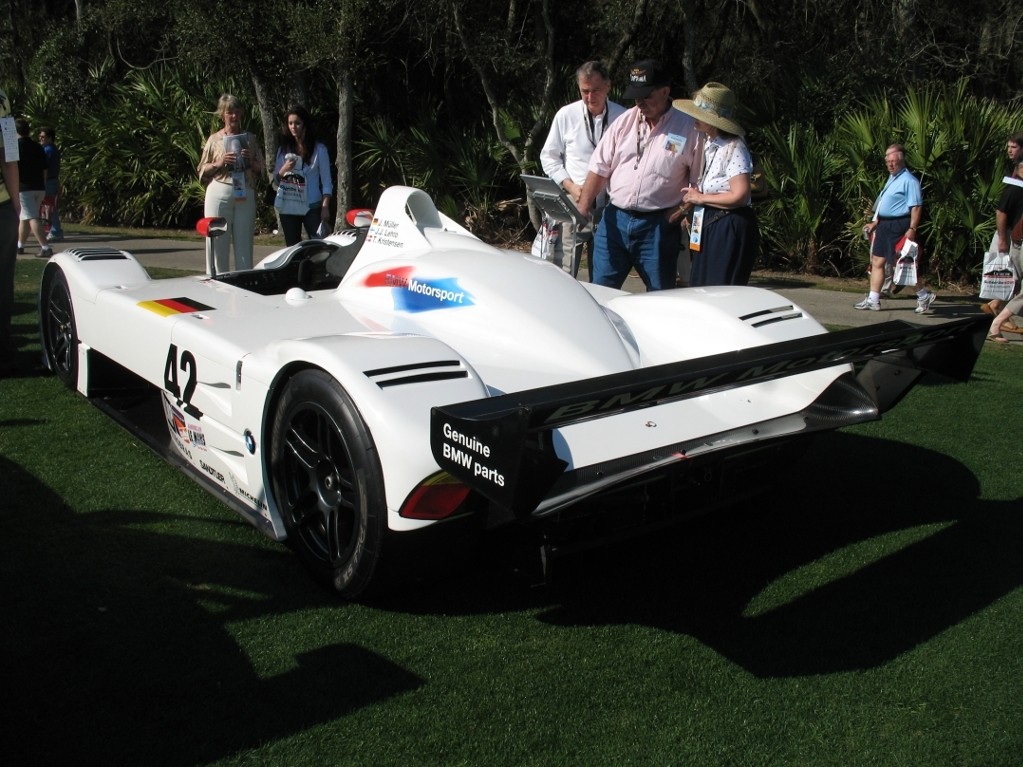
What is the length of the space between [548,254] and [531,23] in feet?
30.2

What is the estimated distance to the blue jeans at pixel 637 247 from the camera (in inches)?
229

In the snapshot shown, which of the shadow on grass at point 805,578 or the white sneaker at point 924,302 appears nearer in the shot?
the shadow on grass at point 805,578

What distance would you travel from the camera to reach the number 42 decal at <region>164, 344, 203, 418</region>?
4.09 metres

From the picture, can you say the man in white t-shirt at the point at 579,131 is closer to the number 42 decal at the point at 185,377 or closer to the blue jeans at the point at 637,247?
the blue jeans at the point at 637,247

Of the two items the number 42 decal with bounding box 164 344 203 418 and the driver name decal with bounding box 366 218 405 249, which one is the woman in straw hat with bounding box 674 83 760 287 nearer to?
the driver name decal with bounding box 366 218 405 249

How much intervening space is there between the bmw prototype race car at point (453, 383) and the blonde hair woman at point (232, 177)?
10.6 feet

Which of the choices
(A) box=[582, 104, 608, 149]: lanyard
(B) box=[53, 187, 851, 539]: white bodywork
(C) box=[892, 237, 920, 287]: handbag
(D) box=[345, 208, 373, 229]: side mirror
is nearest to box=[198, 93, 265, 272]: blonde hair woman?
(D) box=[345, 208, 373, 229]: side mirror

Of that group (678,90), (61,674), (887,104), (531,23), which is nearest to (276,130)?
(531,23)

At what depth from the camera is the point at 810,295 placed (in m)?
10.6

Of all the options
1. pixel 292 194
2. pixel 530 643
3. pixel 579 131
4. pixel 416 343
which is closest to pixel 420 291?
pixel 416 343

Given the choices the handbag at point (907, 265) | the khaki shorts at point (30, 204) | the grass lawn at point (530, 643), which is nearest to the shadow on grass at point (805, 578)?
the grass lawn at point (530, 643)

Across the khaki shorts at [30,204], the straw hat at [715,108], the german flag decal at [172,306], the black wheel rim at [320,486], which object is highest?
the straw hat at [715,108]

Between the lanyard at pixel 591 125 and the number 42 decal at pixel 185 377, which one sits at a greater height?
the lanyard at pixel 591 125

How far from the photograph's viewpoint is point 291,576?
3613 mm
